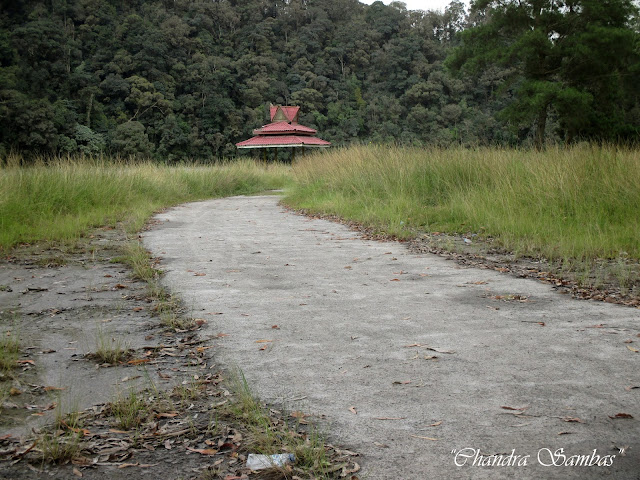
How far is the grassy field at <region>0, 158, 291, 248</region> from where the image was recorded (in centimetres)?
798

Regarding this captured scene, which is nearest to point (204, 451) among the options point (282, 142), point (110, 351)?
point (110, 351)

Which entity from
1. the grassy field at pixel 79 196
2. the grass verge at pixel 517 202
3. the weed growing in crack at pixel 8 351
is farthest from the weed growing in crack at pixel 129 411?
the grassy field at pixel 79 196

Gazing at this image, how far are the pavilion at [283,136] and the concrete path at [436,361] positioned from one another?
1103 inches

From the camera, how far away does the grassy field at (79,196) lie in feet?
26.2

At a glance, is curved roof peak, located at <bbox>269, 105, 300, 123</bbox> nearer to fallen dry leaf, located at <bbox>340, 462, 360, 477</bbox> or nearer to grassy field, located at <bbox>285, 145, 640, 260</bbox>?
grassy field, located at <bbox>285, 145, 640, 260</bbox>

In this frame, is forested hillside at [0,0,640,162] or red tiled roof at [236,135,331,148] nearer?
forested hillside at [0,0,640,162]

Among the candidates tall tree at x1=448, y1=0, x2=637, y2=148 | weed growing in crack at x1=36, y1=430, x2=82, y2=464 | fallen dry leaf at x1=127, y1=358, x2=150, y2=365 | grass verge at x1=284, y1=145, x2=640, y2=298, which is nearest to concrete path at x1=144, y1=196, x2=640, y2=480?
fallen dry leaf at x1=127, y1=358, x2=150, y2=365

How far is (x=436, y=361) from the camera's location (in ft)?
10.0

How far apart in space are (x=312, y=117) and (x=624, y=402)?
4790 cm

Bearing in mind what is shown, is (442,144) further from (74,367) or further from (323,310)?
(74,367)

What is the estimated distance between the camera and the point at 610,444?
7.02 ft

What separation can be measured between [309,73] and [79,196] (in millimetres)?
45287

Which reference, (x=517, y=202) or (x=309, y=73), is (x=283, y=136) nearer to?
(x=309, y=73)

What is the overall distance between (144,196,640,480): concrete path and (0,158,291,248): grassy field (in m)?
3.07
